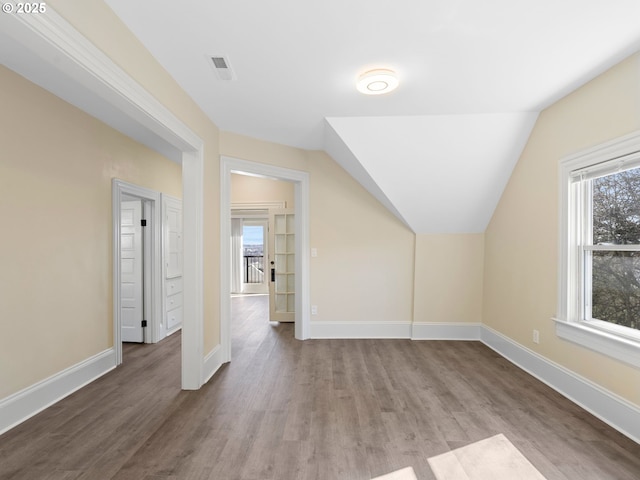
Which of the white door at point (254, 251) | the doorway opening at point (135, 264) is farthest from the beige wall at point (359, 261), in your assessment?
the white door at point (254, 251)

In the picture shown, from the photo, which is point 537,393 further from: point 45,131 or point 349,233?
point 45,131

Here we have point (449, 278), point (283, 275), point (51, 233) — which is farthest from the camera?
point (283, 275)

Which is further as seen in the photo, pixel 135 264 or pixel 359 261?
pixel 359 261

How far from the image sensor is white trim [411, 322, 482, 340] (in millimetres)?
4250

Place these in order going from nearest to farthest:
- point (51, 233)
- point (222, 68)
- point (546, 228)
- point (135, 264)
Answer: point (222, 68) → point (51, 233) → point (546, 228) → point (135, 264)

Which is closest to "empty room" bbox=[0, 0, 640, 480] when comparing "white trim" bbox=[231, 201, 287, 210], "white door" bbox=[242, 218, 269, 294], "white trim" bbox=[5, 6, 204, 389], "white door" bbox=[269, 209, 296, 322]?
"white trim" bbox=[5, 6, 204, 389]

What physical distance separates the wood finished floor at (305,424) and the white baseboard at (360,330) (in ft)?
2.63

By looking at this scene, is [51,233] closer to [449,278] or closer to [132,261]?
[132,261]

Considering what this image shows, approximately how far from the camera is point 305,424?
229cm

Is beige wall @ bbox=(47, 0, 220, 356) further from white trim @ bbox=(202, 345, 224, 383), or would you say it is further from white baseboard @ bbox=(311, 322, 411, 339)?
white baseboard @ bbox=(311, 322, 411, 339)

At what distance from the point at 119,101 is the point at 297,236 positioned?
2.70 meters

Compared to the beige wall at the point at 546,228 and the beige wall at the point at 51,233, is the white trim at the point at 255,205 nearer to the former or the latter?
the beige wall at the point at 51,233

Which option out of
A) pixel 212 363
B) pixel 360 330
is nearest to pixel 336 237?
pixel 360 330

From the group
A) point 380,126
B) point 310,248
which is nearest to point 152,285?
point 310,248
